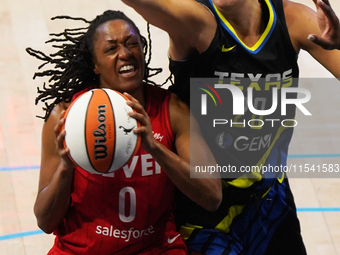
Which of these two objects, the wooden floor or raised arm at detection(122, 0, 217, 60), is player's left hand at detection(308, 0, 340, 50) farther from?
the wooden floor

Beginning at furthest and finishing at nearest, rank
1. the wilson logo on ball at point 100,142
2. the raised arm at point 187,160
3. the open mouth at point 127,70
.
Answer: the open mouth at point 127,70
the raised arm at point 187,160
the wilson logo on ball at point 100,142

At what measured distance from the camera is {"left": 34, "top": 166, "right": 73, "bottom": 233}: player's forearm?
213 centimetres

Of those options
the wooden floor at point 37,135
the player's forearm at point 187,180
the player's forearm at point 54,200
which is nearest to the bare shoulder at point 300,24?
the player's forearm at point 187,180

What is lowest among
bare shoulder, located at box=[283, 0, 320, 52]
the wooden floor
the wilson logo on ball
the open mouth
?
the wooden floor

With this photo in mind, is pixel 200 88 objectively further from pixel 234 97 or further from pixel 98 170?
pixel 98 170

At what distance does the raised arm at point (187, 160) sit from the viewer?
2076 millimetres

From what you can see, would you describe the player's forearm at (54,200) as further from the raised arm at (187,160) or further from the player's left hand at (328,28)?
the player's left hand at (328,28)

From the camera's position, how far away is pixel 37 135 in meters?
3.92

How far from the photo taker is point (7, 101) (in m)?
4.11

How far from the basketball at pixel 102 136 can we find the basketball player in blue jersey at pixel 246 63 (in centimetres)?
38

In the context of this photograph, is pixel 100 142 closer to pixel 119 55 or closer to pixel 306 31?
pixel 119 55

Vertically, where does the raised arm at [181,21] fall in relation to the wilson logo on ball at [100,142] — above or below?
above

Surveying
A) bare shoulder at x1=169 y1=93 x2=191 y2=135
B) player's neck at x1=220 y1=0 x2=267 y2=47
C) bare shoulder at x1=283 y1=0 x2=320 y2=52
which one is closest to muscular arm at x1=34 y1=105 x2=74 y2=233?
bare shoulder at x1=169 y1=93 x2=191 y2=135

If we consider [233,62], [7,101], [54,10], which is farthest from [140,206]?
[54,10]
